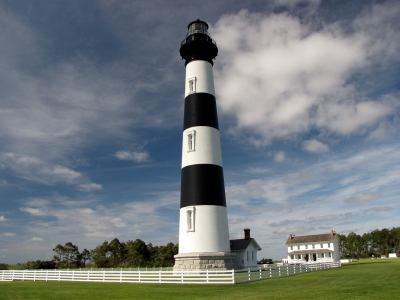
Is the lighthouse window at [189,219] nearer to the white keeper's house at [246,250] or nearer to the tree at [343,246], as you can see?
the white keeper's house at [246,250]

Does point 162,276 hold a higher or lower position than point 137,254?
higher

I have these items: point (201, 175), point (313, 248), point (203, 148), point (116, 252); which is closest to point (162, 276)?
point (201, 175)

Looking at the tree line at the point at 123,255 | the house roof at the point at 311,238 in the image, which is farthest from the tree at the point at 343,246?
the tree line at the point at 123,255

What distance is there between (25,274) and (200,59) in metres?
24.4

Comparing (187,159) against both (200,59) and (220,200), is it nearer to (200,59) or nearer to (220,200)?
(220,200)

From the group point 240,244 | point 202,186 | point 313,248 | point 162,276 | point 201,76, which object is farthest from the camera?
point 313,248

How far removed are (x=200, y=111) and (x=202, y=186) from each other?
5904 mm

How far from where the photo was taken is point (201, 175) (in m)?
23.1

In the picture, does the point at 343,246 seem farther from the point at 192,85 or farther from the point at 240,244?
the point at 192,85

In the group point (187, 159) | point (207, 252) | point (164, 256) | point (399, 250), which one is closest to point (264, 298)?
point (207, 252)

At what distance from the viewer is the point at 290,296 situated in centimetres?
1289

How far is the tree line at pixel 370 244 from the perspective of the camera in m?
93.7

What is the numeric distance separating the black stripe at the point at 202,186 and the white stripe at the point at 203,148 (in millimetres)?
462

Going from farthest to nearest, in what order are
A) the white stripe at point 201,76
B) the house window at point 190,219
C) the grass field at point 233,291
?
the white stripe at point 201,76 < the house window at point 190,219 < the grass field at point 233,291
